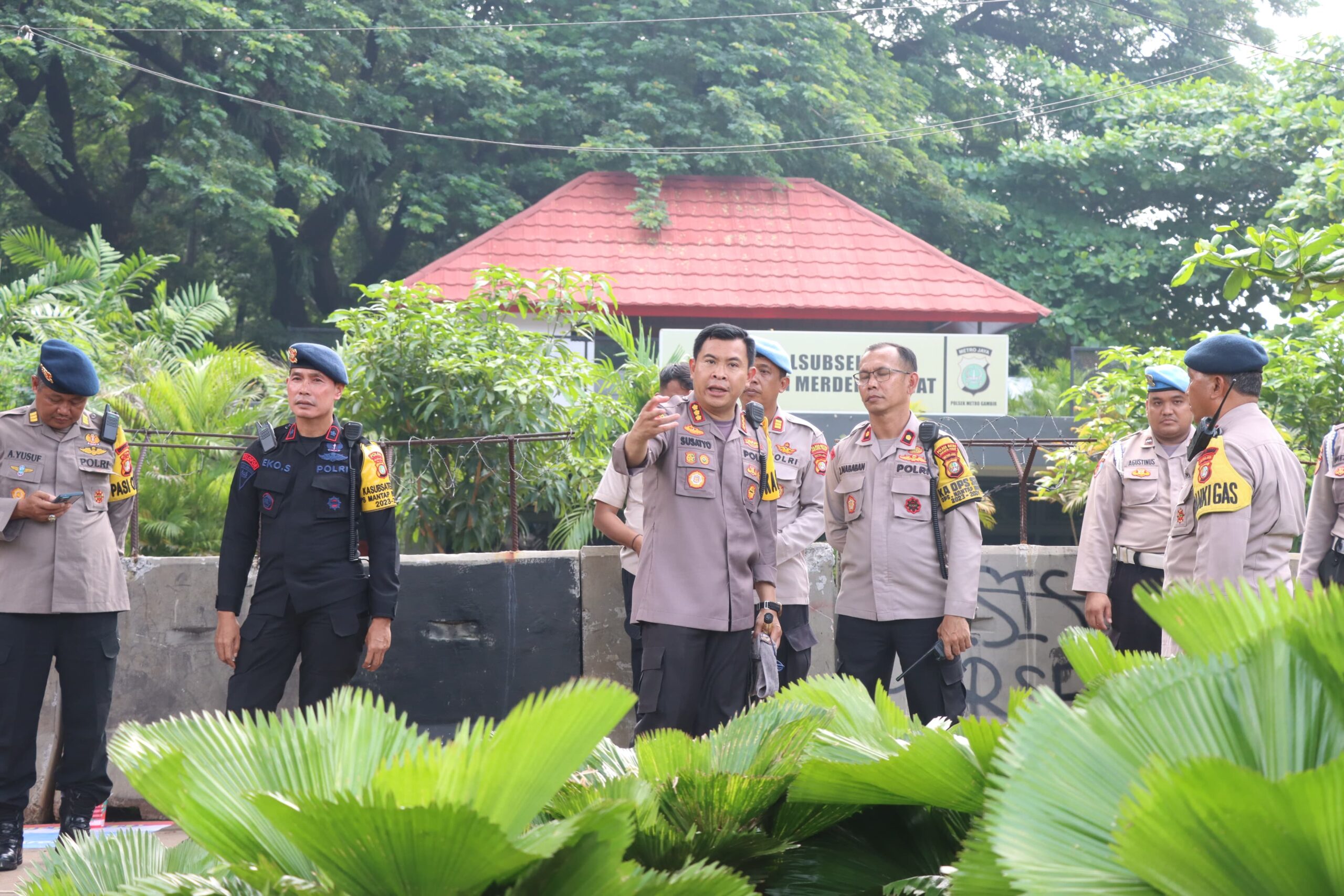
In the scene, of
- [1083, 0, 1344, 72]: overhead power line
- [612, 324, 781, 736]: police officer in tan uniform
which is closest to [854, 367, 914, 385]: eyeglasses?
[612, 324, 781, 736]: police officer in tan uniform

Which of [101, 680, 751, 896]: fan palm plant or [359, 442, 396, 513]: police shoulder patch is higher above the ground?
[101, 680, 751, 896]: fan palm plant

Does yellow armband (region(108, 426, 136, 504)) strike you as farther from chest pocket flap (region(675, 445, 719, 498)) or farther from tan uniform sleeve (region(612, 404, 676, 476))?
chest pocket flap (region(675, 445, 719, 498))

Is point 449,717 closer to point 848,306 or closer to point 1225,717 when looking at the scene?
point 1225,717

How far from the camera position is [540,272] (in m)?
7.26

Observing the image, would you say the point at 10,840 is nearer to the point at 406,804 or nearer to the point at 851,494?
the point at 851,494

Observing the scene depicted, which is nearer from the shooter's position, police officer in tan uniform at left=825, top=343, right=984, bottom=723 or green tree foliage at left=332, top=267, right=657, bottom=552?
police officer in tan uniform at left=825, top=343, right=984, bottom=723

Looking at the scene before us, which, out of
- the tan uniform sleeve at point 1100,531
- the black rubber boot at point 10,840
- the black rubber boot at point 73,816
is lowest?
the black rubber boot at point 10,840

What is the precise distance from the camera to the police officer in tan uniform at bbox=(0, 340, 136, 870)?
4.44 m

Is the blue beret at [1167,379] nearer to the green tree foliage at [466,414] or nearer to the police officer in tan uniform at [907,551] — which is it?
the police officer in tan uniform at [907,551]

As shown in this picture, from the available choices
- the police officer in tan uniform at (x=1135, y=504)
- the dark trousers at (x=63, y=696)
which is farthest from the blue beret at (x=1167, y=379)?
the dark trousers at (x=63, y=696)

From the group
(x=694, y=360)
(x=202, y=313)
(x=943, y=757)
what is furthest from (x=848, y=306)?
(x=943, y=757)

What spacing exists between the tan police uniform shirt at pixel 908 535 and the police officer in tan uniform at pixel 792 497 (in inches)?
14.2

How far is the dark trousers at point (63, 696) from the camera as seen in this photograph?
444 centimetres

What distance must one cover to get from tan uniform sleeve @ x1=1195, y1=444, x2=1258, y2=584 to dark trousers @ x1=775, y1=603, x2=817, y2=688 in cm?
149
